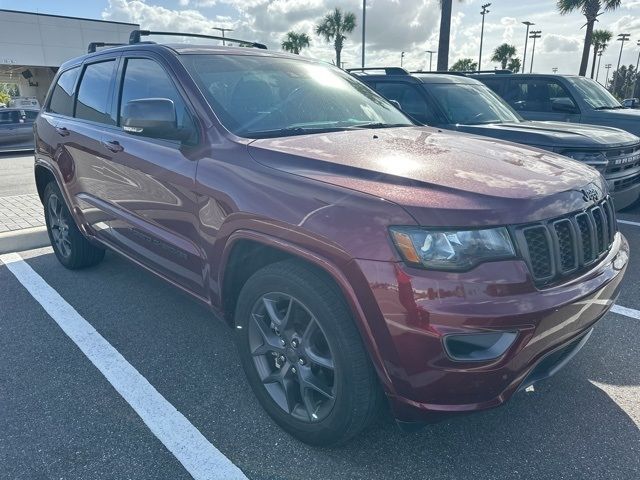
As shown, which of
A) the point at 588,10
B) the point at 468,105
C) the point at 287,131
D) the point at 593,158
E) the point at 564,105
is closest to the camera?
the point at 287,131

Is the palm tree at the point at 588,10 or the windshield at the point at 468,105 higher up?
the palm tree at the point at 588,10

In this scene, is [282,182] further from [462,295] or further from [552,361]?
[552,361]

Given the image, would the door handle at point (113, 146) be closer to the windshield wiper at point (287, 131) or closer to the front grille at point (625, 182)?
the windshield wiper at point (287, 131)

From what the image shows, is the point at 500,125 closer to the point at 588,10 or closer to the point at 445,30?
the point at 445,30

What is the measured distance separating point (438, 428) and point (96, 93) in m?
3.43

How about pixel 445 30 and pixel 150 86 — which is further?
pixel 445 30

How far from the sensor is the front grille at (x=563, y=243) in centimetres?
188

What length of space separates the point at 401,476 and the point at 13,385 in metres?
2.23

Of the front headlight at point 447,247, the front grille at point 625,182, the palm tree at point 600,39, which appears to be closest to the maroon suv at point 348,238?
the front headlight at point 447,247

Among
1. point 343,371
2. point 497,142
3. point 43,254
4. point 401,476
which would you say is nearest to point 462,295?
point 343,371

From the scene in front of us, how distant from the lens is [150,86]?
125 inches

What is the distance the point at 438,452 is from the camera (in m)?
2.28

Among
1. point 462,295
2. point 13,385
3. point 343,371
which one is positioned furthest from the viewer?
point 13,385

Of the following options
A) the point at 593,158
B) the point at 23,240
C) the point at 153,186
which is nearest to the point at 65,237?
the point at 23,240
